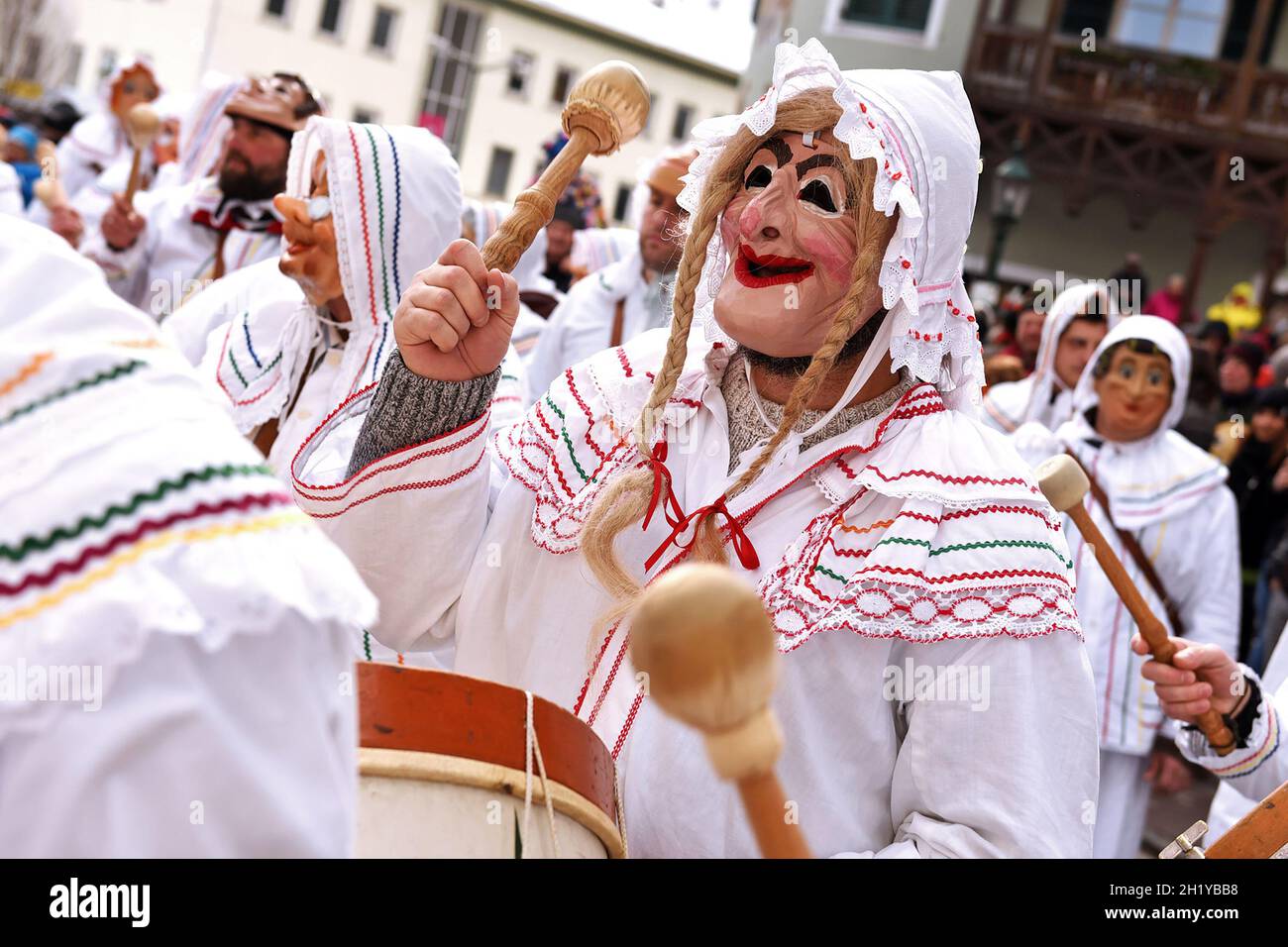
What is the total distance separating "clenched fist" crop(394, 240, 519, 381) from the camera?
224 cm

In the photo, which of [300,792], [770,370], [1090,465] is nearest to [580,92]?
[770,370]

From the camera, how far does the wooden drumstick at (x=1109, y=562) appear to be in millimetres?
2645

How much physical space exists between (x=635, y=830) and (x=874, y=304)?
2.90 feet

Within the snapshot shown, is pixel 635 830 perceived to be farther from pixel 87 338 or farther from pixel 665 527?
pixel 87 338

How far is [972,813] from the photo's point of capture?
2043 millimetres

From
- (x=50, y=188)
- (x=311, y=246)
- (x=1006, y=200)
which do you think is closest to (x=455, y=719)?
(x=311, y=246)

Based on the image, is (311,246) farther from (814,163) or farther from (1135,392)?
(1135,392)

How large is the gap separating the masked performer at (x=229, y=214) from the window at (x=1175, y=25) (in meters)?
18.2

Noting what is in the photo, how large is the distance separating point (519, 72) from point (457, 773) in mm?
42756

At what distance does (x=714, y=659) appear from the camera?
100 cm

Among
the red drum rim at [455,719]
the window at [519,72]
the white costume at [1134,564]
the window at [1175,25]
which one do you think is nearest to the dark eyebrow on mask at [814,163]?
the red drum rim at [455,719]

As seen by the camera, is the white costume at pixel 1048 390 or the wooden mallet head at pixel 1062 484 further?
the white costume at pixel 1048 390

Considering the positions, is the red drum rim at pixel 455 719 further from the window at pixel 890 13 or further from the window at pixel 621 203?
the window at pixel 621 203

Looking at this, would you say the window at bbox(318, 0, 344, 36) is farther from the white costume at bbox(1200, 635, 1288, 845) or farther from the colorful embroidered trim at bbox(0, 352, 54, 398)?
the colorful embroidered trim at bbox(0, 352, 54, 398)
